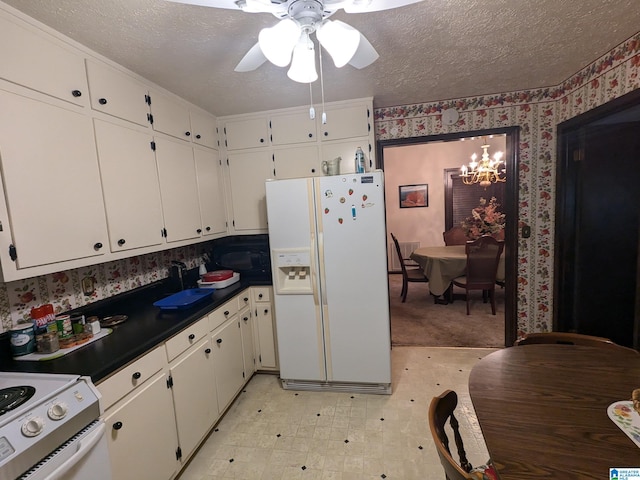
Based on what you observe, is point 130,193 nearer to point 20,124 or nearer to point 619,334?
point 20,124

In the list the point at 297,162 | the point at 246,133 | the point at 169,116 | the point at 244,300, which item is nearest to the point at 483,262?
the point at 297,162

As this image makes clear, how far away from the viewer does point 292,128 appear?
8.75 feet

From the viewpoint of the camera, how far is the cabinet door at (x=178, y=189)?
2.07m

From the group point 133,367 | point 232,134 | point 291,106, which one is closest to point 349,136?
point 291,106

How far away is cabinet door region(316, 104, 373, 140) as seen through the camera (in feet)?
8.29

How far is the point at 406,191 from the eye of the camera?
591 cm

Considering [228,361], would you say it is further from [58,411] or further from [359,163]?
[359,163]

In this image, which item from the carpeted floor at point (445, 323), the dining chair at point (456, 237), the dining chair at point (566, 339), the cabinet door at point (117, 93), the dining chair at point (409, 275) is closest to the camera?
the dining chair at point (566, 339)

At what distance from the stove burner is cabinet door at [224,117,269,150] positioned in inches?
88.0

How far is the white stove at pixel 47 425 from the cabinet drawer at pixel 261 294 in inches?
58.4

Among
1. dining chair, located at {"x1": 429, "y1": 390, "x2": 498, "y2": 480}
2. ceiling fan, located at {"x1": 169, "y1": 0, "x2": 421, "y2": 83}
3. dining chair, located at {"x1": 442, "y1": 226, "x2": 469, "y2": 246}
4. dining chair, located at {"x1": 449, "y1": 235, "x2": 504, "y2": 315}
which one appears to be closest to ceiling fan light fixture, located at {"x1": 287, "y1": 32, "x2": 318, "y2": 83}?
ceiling fan, located at {"x1": 169, "y1": 0, "x2": 421, "y2": 83}

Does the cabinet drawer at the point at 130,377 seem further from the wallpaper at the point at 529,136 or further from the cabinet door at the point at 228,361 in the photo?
the wallpaper at the point at 529,136

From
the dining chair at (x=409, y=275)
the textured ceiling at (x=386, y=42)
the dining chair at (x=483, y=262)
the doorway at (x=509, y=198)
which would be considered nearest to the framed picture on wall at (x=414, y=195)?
the dining chair at (x=409, y=275)

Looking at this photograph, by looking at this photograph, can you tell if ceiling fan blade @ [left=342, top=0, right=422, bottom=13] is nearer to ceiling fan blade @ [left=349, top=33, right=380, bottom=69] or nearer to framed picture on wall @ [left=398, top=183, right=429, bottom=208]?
ceiling fan blade @ [left=349, top=33, right=380, bottom=69]
